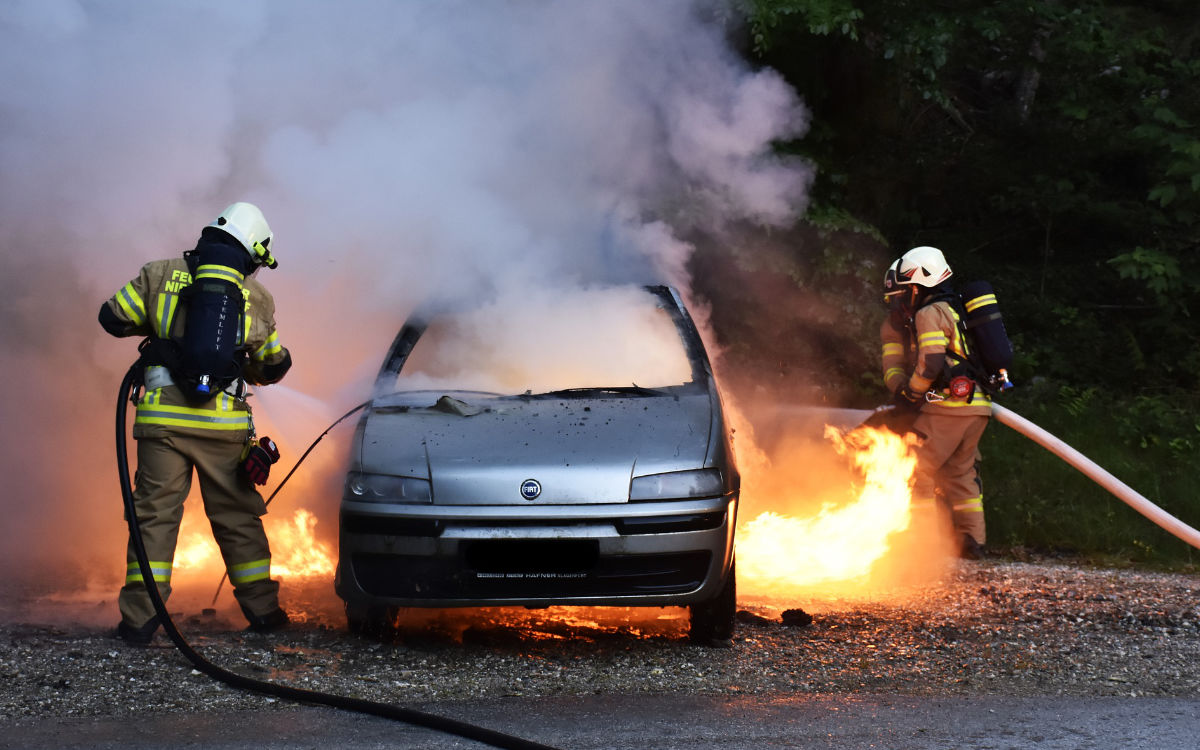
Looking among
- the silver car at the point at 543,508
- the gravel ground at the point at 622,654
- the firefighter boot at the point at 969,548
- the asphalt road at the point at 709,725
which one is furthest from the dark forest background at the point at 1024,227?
the asphalt road at the point at 709,725

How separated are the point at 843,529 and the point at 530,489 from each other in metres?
2.82

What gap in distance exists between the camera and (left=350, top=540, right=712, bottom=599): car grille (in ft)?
15.0

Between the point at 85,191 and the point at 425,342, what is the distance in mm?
2503

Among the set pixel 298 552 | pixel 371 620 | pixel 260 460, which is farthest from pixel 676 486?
pixel 298 552

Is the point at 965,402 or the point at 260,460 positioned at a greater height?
the point at 965,402

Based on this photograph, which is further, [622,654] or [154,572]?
[154,572]

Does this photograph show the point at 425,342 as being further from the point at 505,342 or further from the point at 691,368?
the point at 691,368

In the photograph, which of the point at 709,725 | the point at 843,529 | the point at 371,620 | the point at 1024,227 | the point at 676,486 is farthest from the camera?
the point at 1024,227

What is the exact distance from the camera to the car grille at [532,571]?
15.0 feet

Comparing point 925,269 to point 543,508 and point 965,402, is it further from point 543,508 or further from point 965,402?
point 543,508

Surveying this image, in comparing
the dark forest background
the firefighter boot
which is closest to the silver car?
the firefighter boot

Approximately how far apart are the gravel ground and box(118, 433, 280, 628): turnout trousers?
→ 19 centimetres

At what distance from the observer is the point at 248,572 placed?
213 inches

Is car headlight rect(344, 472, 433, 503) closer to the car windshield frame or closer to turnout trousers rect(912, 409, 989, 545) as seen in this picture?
the car windshield frame
